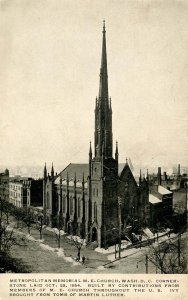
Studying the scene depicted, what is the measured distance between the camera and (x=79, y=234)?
49.1ft

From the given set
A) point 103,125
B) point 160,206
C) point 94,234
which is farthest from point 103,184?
point 160,206

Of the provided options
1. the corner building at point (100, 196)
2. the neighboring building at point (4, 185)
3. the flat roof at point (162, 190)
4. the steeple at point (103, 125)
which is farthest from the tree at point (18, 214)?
the flat roof at point (162, 190)

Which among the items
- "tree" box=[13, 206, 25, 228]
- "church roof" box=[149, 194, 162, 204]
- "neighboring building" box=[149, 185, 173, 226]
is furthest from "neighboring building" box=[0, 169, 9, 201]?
"church roof" box=[149, 194, 162, 204]

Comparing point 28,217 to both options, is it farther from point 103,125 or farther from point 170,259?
point 170,259

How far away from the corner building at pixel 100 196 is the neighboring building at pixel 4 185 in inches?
76.1

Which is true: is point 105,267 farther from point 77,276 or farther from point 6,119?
point 6,119

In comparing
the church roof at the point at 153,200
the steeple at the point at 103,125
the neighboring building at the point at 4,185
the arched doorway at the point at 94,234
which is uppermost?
the steeple at the point at 103,125

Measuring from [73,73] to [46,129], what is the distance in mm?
1888

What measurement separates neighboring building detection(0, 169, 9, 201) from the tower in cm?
372

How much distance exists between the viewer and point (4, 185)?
38.4 ft

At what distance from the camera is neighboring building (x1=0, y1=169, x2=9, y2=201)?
10.3 metres

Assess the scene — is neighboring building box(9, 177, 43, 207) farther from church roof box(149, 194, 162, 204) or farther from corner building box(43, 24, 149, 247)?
church roof box(149, 194, 162, 204)

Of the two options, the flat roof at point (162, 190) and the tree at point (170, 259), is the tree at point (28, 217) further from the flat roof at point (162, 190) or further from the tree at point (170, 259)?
the flat roof at point (162, 190)

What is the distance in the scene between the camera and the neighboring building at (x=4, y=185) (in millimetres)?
10305
